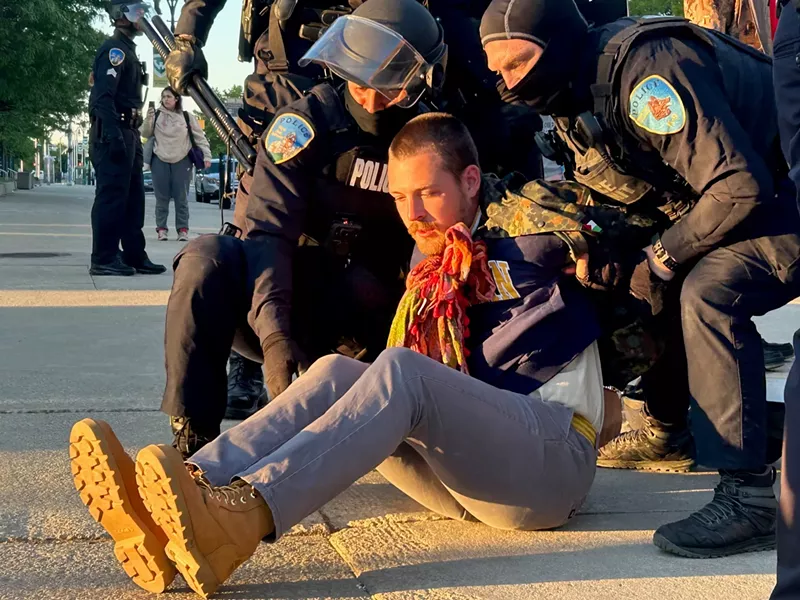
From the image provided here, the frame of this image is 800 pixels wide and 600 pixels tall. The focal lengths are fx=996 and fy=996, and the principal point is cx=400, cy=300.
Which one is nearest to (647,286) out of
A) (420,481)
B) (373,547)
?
(420,481)

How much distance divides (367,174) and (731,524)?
147cm

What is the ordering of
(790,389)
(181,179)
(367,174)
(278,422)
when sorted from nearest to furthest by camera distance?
(790,389) < (278,422) < (367,174) < (181,179)

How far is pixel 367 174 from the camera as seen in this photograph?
308cm

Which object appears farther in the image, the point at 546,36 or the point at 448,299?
the point at 546,36

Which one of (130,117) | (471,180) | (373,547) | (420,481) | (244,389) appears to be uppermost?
(471,180)

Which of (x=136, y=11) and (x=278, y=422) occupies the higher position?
(x=136, y=11)

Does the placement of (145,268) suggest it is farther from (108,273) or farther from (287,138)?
(287,138)

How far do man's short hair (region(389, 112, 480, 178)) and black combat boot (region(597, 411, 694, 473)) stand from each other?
42.2 inches

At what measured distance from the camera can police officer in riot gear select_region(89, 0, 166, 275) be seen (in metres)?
7.44

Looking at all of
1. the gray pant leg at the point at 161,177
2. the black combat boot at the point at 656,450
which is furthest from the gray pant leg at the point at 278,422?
the gray pant leg at the point at 161,177

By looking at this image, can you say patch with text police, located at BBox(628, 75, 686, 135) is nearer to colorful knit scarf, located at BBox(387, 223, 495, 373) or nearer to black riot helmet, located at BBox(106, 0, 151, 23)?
colorful knit scarf, located at BBox(387, 223, 495, 373)

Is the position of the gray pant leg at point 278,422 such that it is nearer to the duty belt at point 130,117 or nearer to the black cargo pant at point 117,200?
the black cargo pant at point 117,200

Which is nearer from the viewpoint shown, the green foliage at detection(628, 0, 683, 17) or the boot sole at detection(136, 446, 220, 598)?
the boot sole at detection(136, 446, 220, 598)

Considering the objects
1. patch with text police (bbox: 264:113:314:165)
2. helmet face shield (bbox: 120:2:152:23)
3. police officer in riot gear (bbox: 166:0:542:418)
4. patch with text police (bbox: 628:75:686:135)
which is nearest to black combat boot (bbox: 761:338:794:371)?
police officer in riot gear (bbox: 166:0:542:418)
